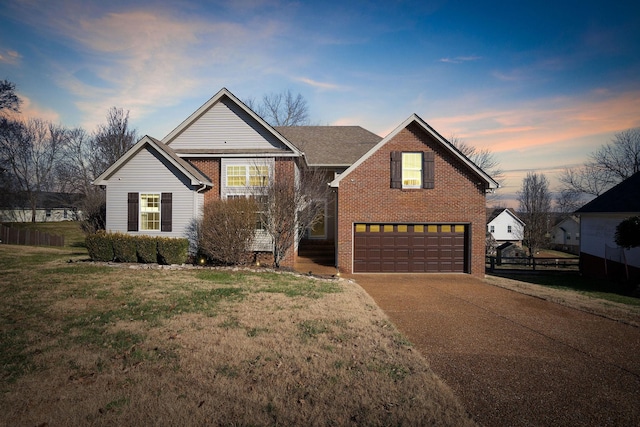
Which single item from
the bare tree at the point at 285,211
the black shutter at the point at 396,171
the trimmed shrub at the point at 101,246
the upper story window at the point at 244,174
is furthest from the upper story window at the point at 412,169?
the trimmed shrub at the point at 101,246

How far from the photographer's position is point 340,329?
6.91m

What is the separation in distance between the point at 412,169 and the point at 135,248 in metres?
12.3

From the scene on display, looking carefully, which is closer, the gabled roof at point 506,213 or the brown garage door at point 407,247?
the brown garage door at point 407,247

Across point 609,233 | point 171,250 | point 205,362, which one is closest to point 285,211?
point 171,250

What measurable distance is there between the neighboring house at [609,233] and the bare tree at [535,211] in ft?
90.1

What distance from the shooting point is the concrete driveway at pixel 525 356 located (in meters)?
4.35

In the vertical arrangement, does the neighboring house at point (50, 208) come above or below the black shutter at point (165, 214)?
above

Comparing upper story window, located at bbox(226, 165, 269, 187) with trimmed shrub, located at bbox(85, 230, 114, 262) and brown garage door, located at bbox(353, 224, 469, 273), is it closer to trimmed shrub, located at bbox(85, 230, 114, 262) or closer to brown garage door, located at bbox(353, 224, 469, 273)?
brown garage door, located at bbox(353, 224, 469, 273)

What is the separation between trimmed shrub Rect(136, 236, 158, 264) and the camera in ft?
44.5

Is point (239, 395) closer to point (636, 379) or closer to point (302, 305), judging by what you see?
point (302, 305)

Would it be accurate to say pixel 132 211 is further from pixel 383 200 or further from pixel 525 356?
pixel 525 356

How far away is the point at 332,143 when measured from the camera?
69.3ft

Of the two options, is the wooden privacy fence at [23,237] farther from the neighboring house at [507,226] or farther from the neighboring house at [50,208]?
the neighboring house at [507,226]

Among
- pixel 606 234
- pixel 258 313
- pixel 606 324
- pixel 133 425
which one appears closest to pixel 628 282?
pixel 606 234
